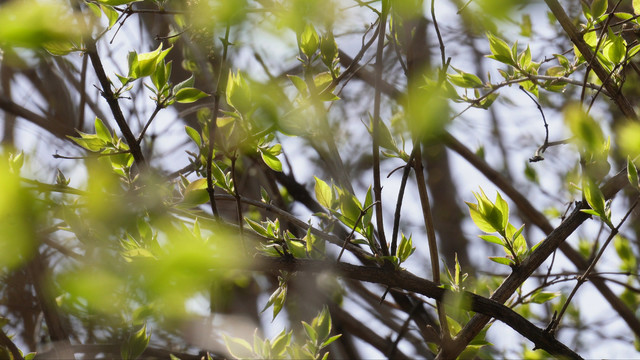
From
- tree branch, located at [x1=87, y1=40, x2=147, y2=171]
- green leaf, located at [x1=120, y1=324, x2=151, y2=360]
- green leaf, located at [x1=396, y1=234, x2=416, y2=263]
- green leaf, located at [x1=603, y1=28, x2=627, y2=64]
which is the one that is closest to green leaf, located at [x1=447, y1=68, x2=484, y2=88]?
green leaf, located at [x1=603, y1=28, x2=627, y2=64]

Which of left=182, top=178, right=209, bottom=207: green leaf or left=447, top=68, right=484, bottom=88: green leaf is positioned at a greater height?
left=447, top=68, right=484, bottom=88: green leaf

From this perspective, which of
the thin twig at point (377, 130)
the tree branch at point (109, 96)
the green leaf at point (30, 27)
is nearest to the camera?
the green leaf at point (30, 27)

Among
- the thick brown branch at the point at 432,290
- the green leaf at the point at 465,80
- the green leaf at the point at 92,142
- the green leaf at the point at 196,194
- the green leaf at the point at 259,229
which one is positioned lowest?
the thick brown branch at the point at 432,290

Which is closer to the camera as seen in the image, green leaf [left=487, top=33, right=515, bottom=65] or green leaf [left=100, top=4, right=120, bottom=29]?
green leaf [left=100, top=4, right=120, bottom=29]

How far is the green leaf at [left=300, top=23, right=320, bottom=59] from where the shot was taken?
761mm

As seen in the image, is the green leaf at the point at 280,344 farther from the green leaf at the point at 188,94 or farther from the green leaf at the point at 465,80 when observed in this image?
the green leaf at the point at 465,80

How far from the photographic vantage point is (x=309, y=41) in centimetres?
77

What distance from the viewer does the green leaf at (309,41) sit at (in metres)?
0.76

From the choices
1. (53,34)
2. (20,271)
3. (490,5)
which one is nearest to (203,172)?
(53,34)

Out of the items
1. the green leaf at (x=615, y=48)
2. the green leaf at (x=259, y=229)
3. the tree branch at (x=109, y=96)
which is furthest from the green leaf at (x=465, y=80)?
the tree branch at (x=109, y=96)

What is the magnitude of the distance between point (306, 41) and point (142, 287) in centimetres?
40

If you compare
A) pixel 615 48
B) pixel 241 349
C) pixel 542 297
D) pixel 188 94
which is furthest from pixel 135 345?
pixel 615 48

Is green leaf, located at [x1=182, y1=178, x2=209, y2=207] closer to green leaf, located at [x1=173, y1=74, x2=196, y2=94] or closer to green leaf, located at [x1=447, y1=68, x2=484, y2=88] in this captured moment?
green leaf, located at [x1=173, y1=74, x2=196, y2=94]

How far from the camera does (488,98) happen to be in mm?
905
